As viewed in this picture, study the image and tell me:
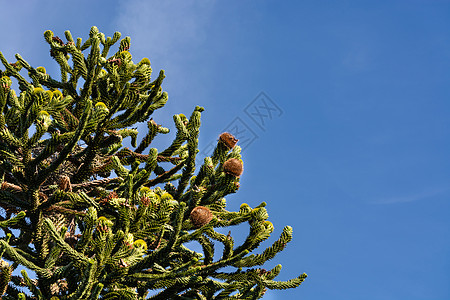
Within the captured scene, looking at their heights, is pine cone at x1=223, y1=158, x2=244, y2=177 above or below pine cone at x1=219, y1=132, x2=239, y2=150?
below

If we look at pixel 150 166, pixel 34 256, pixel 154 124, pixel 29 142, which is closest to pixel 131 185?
pixel 150 166

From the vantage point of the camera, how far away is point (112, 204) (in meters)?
5.00

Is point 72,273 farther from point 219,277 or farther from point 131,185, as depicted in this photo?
point 219,277

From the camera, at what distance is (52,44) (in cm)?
731

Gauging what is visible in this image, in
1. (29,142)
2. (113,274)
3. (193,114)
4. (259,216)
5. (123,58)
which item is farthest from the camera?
(123,58)

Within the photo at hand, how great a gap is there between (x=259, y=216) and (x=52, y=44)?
4692 millimetres

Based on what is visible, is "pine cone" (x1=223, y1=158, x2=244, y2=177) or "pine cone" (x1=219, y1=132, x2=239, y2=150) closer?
"pine cone" (x1=223, y1=158, x2=244, y2=177)

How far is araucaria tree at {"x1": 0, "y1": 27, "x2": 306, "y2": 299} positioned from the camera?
4797 millimetres

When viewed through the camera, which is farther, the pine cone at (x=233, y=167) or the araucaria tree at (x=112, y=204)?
the pine cone at (x=233, y=167)

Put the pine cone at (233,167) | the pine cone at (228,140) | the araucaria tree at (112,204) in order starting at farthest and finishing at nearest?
the pine cone at (228,140)
the pine cone at (233,167)
the araucaria tree at (112,204)

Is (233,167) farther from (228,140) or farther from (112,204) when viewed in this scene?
(112,204)

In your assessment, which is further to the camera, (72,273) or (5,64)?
(5,64)

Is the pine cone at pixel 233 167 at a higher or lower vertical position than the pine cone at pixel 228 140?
lower

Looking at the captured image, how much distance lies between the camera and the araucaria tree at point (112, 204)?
189 inches
